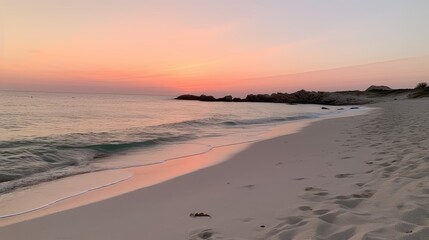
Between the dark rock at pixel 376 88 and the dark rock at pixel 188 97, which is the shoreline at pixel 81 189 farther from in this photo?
the dark rock at pixel 188 97

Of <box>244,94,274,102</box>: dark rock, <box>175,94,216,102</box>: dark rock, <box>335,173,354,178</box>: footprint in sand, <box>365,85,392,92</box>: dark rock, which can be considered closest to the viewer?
<box>335,173,354,178</box>: footprint in sand

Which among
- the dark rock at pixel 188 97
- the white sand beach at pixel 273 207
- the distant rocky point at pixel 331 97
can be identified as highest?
the dark rock at pixel 188 97

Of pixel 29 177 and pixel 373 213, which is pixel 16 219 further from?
pixel 373 213

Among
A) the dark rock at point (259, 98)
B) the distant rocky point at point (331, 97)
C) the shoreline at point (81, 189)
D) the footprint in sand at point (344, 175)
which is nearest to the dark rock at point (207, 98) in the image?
the distant rocky point at point (331, 97)

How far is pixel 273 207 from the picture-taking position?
4.09 m

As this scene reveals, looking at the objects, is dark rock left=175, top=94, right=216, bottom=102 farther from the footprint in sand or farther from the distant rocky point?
the footprint in sand

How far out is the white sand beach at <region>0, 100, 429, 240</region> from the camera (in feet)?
10.4

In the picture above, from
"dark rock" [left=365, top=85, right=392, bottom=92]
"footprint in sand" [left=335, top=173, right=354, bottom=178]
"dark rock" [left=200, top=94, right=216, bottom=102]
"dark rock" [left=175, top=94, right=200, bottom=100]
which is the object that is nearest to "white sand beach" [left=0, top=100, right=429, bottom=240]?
"footprint in sand" [left=335, top=173, right=354, bottom=178]

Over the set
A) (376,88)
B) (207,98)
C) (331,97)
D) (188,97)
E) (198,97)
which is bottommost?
(331,97)

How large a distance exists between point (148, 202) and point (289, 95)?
73555 millimetres

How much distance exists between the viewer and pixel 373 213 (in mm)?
3352

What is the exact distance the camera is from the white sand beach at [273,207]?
316cm

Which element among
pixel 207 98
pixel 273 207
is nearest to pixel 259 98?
pixel 207 98

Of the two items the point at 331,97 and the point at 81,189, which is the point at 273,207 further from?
the point at 331,97
